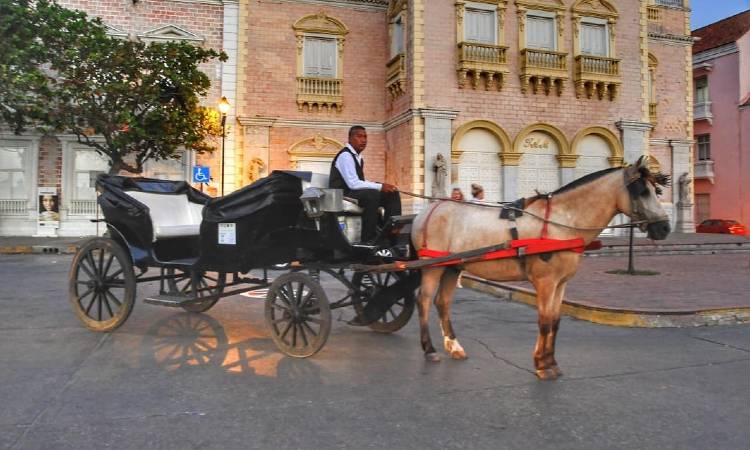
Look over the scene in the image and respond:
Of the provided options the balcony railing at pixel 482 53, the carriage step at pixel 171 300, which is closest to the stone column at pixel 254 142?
the balcony railing at pixel 482 53

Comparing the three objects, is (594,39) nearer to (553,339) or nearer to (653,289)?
(653,289)

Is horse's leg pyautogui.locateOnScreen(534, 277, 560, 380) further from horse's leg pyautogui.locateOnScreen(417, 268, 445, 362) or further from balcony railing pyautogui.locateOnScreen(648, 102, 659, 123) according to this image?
balcony railing pyautogui.locateOnScreen(648, 102, 659, 123)

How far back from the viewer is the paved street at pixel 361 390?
3.40 m

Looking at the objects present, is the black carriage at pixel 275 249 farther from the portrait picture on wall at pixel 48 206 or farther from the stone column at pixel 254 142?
the portrait picture on wall at pixel 48 206

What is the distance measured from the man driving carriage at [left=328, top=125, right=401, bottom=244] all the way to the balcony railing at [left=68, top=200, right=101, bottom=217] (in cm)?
1971

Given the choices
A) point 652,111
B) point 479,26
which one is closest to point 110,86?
point 479,26

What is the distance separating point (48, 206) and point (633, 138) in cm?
2329

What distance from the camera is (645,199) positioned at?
14.9ft

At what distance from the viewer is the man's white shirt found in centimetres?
550

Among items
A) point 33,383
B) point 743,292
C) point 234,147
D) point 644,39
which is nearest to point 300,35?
point 234,147

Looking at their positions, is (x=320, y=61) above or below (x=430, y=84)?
above

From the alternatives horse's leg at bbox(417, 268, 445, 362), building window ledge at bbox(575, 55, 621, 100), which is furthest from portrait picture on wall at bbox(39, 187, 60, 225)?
horse's leg at bbox(417, 268, 445, 362)

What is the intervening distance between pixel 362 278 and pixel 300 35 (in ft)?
62.4

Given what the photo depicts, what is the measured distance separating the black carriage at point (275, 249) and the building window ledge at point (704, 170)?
3276 cm
